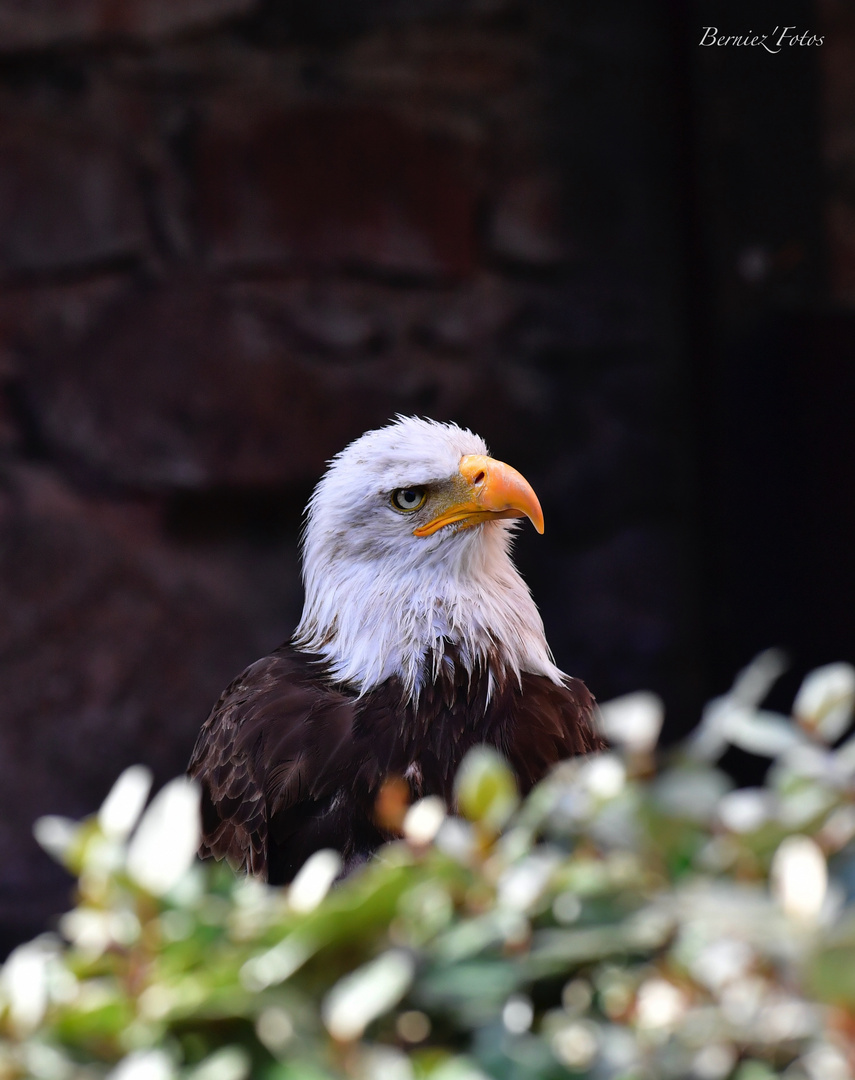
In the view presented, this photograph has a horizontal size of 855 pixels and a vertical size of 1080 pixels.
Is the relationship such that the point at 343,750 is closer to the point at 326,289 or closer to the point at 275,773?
the point at 275,773

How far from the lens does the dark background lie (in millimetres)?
2141

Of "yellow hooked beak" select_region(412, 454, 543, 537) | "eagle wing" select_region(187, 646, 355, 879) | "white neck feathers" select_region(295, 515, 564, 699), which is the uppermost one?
"yellow hooked beak" select_region(412, 454, 543, 537)

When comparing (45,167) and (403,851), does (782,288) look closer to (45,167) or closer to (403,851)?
(45,167)

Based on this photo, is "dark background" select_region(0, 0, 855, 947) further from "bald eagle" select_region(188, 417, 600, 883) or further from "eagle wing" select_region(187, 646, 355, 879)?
"eagle wing" select_region(187, 646, 355, 879)

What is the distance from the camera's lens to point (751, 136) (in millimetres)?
2113

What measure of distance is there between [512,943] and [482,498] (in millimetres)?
1031

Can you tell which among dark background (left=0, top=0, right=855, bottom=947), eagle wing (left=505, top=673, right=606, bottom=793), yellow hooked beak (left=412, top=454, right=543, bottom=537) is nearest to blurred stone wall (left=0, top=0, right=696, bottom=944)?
dark background (left=0, top=0, right=855, bottom=947)

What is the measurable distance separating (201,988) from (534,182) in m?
2.06
